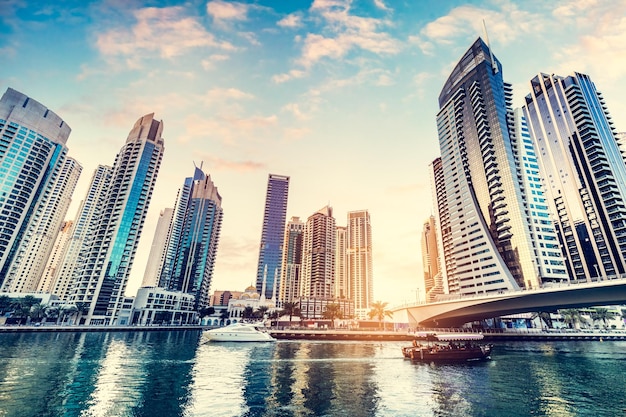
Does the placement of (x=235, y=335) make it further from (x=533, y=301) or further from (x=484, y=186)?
(x=484, y=186)

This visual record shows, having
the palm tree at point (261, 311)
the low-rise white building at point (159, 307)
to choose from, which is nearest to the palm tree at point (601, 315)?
the palm tree at point (261, 311)

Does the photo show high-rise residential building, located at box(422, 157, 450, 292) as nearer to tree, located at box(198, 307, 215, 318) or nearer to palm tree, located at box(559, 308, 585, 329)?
palm tree, located at box(559, 308, 585, 329)

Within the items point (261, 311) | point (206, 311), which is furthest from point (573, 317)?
point (206, 311)

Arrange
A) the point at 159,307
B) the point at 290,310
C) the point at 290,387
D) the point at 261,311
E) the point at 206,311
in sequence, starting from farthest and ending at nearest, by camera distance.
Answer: the point at 206,311
the point at 261,311
the point at 290,310
the point at 159,307
the point at 290,387

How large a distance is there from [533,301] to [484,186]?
7679 cm

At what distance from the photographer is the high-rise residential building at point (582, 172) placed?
132 m

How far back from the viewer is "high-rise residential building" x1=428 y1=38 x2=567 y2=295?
121 metres

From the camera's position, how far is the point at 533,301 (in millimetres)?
75625

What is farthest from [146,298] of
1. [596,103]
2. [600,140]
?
[596,103]

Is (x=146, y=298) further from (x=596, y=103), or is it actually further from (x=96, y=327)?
(x=596, y=103)

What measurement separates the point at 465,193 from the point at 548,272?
47803 mm

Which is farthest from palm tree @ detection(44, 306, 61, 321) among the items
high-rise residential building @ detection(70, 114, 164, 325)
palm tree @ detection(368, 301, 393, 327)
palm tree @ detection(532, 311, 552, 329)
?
palm tree @ detection(532, 311, 552, 329)

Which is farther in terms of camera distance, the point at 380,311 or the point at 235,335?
the point at 380,311

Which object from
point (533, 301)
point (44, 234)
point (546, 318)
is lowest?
point (546, 318)
